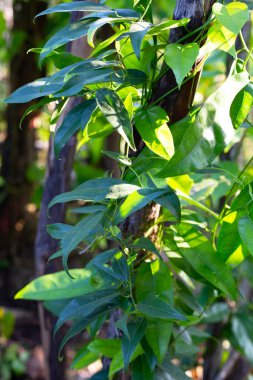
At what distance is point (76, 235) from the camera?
54 cm

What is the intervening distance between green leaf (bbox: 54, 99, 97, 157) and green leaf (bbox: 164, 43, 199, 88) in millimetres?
91

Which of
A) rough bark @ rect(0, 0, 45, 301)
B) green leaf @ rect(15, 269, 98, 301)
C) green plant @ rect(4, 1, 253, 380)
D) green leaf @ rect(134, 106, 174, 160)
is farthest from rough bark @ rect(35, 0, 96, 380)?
rough bark @ rect(0, 0, 45, 301)

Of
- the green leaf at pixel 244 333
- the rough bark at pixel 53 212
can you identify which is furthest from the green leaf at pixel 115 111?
the green leaf at pixel 244 333

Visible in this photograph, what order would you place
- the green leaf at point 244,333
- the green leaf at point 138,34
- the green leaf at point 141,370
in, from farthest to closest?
the green leaf at point 244,333, the green leaf at point 141,370, the green leaf at point 138,34

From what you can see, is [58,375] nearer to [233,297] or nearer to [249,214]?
[233,297]

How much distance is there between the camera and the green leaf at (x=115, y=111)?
20.5 inches

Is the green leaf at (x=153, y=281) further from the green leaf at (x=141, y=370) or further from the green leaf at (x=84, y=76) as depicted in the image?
the green leaf at (x=84, y=76)

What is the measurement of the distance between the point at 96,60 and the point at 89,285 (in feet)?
1.23

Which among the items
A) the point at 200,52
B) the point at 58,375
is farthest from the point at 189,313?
the point at 58,375

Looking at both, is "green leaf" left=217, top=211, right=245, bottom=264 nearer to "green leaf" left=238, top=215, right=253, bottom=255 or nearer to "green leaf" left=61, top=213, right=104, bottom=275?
"green leaf" left=238, top=215, right=253, bottom=255

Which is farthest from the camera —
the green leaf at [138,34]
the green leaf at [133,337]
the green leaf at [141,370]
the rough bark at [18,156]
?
the rough bark at [18,156]

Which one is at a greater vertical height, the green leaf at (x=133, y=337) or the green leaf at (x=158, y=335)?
the green leaf at (x=133, y=337)

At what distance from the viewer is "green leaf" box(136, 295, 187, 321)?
0.58 m

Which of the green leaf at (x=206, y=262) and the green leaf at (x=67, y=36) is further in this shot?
the green leaf at (x=206, y=262)
